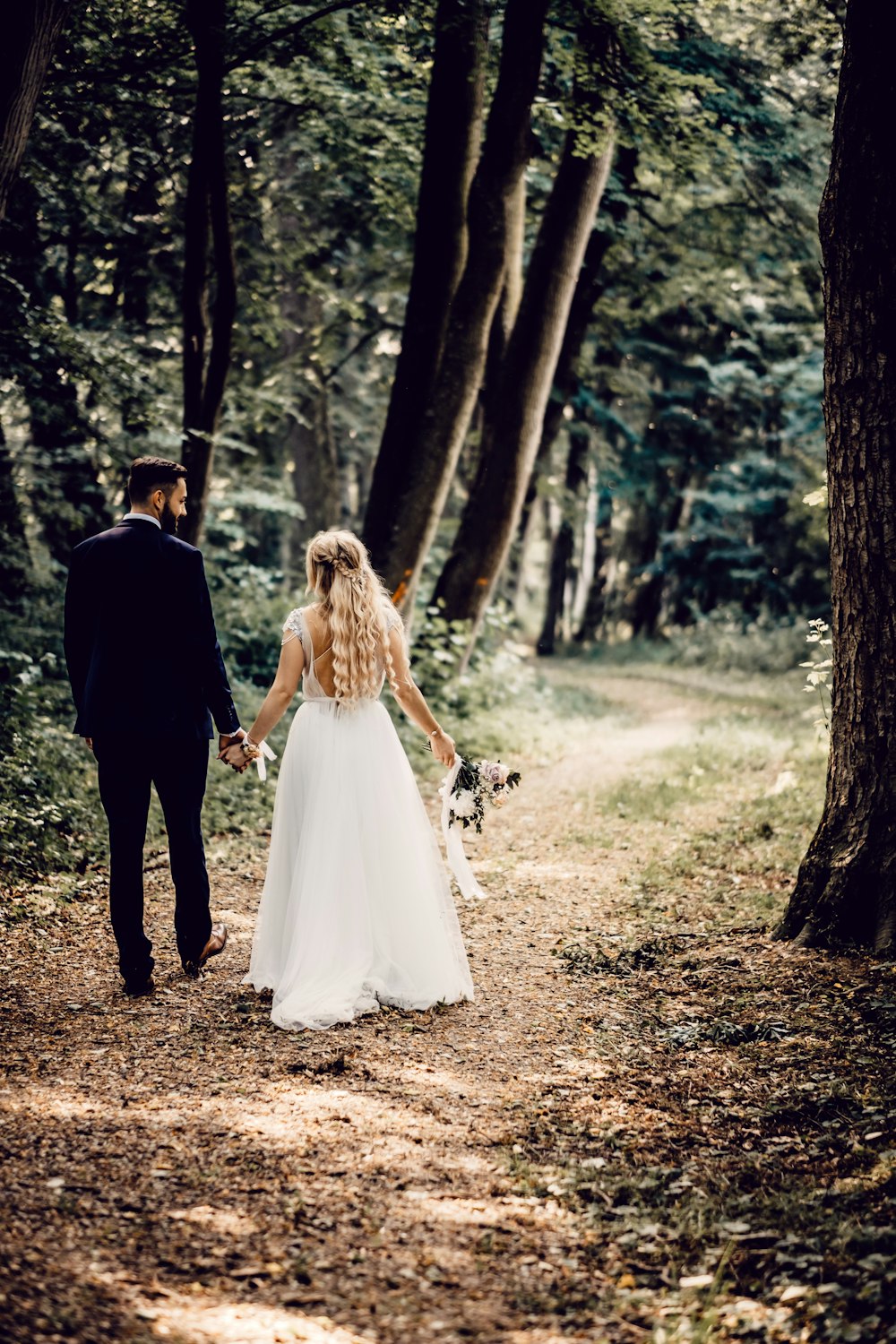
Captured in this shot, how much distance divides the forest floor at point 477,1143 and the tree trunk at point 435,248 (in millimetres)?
5181

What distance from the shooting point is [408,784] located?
5.49 m

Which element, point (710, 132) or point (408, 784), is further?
point (710, 132)

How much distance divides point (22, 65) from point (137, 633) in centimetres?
289

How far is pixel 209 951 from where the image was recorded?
5.61 meters

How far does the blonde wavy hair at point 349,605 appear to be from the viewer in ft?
17.0

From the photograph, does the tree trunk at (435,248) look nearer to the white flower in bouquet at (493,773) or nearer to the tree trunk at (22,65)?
the tree trunk at (22,65)

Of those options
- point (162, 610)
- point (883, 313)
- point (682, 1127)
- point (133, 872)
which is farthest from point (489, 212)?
point (682, 1127)

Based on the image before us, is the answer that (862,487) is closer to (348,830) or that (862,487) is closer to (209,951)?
(348,830)

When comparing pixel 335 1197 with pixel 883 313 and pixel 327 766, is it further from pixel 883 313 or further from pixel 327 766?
pixel 883 313

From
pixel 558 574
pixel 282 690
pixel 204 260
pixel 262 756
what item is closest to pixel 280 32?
pixel 204 260

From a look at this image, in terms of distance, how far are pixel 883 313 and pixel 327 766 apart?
3604 millimetres

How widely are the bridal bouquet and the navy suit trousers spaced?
132cm

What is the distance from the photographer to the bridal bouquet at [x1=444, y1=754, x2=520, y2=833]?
18.9 feet

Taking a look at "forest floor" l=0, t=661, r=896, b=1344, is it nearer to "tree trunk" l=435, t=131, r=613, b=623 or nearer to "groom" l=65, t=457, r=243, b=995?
"groom" l=65, t=457, r=243, b=995
